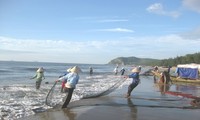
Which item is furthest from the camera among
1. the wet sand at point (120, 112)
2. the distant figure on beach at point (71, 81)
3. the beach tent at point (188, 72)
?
the beach tent at point (188, 72)

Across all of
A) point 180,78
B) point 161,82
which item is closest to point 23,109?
point 161,82

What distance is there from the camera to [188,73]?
42250 mm

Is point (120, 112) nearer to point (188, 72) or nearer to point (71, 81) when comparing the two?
point (71, 81)

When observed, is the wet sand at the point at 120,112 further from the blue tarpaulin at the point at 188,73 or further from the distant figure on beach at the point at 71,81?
Result: the blue tarpaulin at the point at 188,73

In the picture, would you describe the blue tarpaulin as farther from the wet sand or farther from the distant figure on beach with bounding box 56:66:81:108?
the distant figure on beach with bounding box 56:66:81:108

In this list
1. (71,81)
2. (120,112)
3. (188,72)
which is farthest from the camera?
(188,72)

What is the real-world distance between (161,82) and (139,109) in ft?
65.3

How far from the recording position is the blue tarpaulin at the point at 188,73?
41.3 m

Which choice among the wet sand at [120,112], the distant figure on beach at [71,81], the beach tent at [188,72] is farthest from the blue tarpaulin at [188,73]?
the distant figure on beach at [71,81]

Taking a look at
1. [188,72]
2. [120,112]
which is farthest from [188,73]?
[120,112]

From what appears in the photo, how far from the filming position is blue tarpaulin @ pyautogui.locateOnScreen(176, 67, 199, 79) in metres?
41.3

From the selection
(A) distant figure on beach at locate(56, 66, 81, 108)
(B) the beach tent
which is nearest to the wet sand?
(A) distant figure on beach at locate(56, 66, 81, 108)

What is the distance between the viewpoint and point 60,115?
12.5 m

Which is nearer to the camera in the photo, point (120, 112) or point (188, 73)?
point (120, 112)
